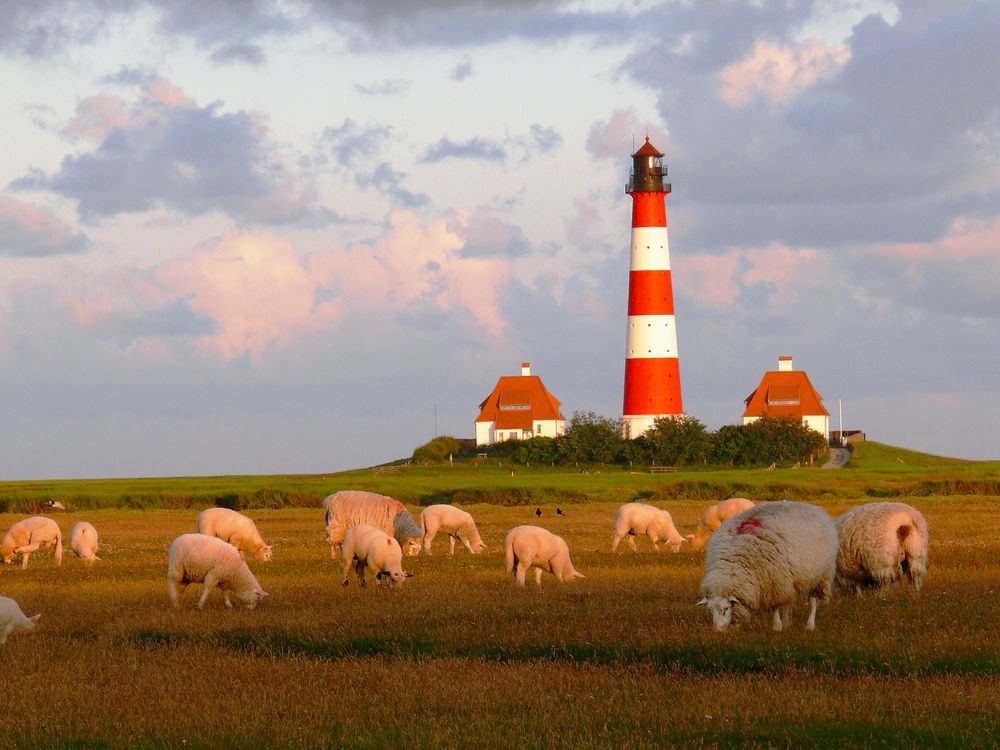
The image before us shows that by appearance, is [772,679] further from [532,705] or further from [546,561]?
[546,561]

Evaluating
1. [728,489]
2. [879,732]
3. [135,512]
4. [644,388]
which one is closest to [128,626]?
[879,732]

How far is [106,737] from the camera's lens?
1150 cm

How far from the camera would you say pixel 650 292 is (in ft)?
279

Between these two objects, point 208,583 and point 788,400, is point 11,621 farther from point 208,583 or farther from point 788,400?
point 788,400

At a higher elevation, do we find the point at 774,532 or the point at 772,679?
the point at 774,532

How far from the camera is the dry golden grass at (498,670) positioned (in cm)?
1130

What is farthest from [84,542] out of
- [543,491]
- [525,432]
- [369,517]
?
[525,432]

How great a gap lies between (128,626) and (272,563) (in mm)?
10897

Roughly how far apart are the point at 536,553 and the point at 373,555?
112 inches

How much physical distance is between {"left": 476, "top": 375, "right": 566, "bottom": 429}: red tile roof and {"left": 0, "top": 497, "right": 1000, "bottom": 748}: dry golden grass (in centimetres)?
9422

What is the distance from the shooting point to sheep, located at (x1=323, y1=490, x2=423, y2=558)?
30172 mm

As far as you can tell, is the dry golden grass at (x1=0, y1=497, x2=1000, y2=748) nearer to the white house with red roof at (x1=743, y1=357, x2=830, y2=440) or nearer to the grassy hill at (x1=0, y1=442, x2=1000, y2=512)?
the grassy hill at (x1=0, y1=442, x2=1000, y2=512)

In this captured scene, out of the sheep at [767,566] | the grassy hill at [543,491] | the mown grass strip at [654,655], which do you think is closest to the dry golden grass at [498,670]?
the mown grass strip at [654,655]

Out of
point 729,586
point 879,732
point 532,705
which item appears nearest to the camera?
point 879,732
